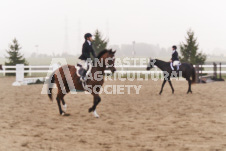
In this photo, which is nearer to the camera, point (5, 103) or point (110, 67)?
point (110, 67)

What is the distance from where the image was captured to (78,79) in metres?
9.11

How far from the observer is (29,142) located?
5.86 meters

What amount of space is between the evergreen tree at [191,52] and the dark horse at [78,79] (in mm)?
26595

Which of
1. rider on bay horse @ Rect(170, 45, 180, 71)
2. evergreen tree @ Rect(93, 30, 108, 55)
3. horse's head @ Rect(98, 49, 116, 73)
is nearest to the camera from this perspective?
horse's head @ Rect(98, 49, 116, 73)

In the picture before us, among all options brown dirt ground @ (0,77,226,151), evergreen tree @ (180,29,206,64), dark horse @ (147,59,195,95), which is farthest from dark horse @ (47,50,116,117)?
evergreen tree @ (180,29,206,64)

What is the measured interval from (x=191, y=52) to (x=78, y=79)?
27.5m

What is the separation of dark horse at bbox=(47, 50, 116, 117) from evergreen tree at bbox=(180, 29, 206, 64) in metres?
26.6

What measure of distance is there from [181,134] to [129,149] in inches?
69.0

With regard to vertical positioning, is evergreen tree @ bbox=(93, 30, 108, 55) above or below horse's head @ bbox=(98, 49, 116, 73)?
above

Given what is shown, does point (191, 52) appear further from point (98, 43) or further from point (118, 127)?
point (118, 127)

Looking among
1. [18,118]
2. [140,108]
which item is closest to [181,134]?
[140,108]

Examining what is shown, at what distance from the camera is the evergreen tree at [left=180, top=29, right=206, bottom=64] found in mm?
33844

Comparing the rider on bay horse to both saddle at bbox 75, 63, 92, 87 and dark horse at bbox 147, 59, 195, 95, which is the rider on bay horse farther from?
saddle at bbox 75, 63, 92, 87

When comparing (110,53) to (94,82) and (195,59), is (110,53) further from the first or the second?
(195,59)
